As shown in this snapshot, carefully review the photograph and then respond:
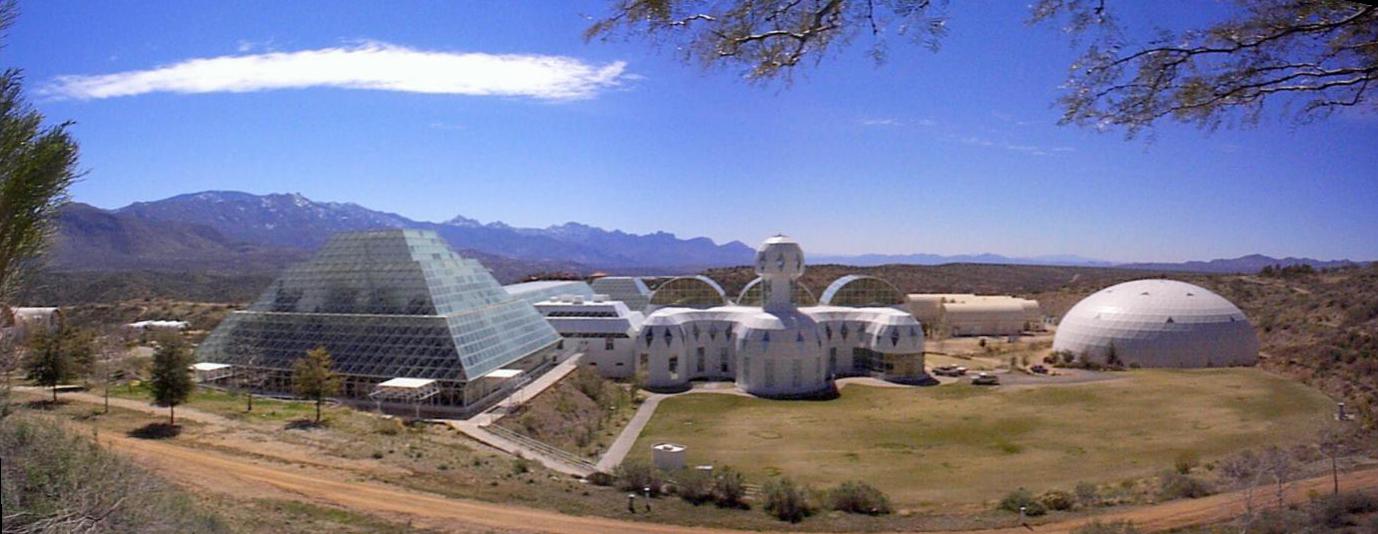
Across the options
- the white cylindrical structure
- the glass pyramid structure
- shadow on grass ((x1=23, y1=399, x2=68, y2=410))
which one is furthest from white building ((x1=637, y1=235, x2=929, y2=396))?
shadow on grass ((x1=23, y1=399, x2=68, y2=410))

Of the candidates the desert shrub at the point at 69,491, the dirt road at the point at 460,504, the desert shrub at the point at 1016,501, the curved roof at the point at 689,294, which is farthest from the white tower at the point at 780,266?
the desert shrub at the point at 69,491

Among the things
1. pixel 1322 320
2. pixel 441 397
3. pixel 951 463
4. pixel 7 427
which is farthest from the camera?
pixel 1322 320

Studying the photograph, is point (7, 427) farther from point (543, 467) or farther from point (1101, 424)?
point (1101, 424)

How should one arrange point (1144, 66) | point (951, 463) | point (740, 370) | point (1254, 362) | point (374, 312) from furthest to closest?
point (1254, 362) → point (740, 370) → point (374, 312) → point (951, 463) → point (1144, 66)

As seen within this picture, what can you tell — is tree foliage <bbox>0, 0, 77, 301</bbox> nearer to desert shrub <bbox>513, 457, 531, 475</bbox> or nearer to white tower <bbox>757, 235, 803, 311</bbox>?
desert shrub <bbox>513, 457, 531, 475</bbox>

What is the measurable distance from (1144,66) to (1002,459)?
23.8 meters

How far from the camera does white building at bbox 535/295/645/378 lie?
5022cm

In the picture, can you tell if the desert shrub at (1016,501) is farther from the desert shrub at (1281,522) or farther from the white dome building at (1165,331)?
the white dome building at (1165,331)

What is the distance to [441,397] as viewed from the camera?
111 ft

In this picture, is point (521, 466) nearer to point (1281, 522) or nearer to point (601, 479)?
point (601, 479)

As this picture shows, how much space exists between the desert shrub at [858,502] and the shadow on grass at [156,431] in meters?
20.4

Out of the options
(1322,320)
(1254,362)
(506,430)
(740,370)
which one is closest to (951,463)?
(506,430)

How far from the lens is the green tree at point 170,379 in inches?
1023

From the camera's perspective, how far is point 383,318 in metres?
37.8
